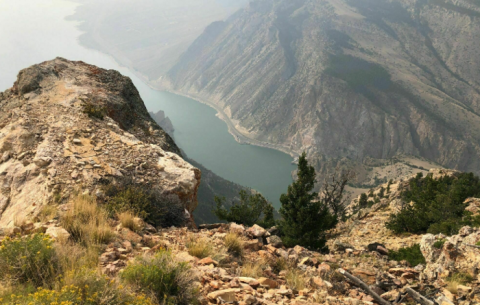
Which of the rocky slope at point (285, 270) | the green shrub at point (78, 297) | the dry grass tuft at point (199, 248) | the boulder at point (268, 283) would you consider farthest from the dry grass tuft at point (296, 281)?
the green shrub at point (78, 297)

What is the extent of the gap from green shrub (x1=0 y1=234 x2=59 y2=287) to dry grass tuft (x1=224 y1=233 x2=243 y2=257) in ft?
12.4

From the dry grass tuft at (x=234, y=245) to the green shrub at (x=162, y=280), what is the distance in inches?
98.7

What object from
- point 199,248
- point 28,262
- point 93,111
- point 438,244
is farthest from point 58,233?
point 438,244

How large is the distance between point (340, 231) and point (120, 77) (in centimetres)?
1916

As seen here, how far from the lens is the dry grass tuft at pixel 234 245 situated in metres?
7.42

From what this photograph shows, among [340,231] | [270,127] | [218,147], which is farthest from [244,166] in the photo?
[340,231]

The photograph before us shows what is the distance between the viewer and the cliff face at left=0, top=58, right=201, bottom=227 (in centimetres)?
820

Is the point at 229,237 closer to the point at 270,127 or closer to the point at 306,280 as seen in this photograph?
the point at 306,280

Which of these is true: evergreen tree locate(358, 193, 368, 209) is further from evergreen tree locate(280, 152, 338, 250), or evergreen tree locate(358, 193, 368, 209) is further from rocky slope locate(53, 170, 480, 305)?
rocky slope locate(53, 170, 480, 305)

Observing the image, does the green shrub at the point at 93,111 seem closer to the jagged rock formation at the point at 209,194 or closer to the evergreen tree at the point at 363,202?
the jagged rock formation at the point at 209,194

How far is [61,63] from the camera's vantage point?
16359 millimetres

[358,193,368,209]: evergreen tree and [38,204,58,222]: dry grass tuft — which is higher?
[38,204,58,222]: dry grass tuft

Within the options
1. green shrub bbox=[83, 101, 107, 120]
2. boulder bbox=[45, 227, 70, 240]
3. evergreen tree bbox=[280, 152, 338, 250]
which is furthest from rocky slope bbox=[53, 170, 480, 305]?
evergreen tree bbox=[280, 152, 338, 250]

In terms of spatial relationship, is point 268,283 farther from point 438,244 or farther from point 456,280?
point 438,244
